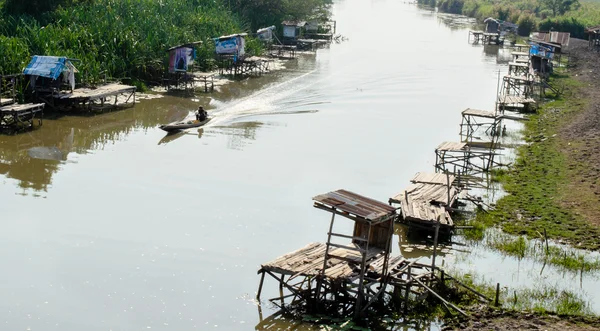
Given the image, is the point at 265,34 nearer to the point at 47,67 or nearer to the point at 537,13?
the point at 47,67

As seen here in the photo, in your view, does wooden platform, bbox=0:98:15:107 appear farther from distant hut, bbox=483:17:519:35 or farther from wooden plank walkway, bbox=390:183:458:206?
distant hut, bbox=483:17:519:35

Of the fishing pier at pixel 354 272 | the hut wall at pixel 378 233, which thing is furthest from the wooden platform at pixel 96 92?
the hut wall at pixel 378 233

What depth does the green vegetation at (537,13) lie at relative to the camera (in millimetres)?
69125

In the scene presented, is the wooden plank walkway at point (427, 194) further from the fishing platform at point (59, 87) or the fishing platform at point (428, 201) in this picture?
the fishing platform at point (59, 87)

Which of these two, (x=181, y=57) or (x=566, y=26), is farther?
(x=566, y=26)

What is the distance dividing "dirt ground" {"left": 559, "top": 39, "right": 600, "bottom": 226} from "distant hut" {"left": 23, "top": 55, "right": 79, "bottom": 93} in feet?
61.0

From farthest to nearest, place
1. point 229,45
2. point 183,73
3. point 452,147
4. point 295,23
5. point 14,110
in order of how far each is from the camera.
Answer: point 295,23 < point 229,45 < point 183,73 < point 14,110 < point 452,147

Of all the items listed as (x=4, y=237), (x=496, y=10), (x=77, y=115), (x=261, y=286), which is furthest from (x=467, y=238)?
(x=496, y=10)

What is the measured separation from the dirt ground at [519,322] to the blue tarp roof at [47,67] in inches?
780

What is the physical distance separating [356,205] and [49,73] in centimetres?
1813

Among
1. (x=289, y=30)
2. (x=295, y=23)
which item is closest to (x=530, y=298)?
(x=289, y=30)

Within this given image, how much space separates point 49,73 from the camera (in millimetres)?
29125

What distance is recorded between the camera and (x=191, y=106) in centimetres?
3466

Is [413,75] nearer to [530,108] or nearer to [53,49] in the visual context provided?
[530,108]
